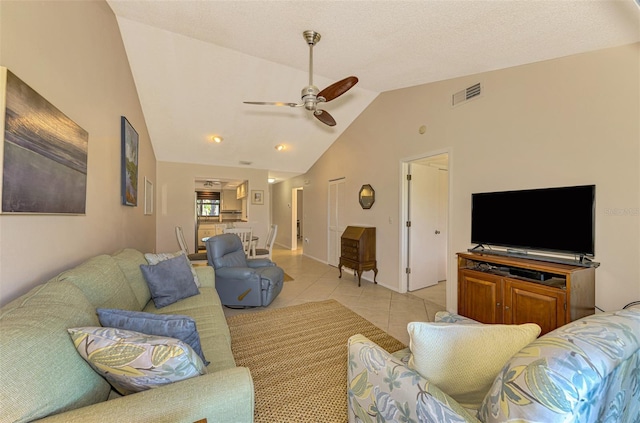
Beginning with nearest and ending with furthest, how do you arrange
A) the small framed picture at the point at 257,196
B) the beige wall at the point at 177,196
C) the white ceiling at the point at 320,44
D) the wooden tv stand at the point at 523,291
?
the white ceiling at the point at 320,44 → the wooden tv stand at the point at 523,291 → the beige wall at the point at 177,196 → the small framed picture at the point at 257,196

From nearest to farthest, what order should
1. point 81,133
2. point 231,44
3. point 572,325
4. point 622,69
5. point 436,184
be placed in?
point 572,325
point 81,133
point 622,69
point 231,44
point 436,184

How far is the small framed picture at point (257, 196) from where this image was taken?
21.6ft

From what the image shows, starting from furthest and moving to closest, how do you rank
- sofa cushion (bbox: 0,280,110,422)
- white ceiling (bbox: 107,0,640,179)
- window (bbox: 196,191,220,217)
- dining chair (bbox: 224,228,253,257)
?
window (bbox: 196,191,220,217), dining chair (bbox: 224,228,253,257), white ceiling (bbox: 107,0,640,179), sofa cushion (bbox: 0,280,110,422)

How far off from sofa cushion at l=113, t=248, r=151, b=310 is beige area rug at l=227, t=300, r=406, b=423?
863 millimetres

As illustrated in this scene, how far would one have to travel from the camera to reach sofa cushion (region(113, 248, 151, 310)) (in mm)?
2006

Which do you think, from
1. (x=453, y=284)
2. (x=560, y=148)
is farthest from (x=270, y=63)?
(x=453, y=284)

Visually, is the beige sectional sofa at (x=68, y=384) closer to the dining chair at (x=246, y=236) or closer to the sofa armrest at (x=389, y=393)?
the sofa armrest at (x=389, y=393)

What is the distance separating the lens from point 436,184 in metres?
4.41

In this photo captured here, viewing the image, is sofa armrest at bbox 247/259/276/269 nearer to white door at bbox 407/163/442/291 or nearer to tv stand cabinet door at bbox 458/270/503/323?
white door at bbox 407/163/442/291

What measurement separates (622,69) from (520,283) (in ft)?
6.01

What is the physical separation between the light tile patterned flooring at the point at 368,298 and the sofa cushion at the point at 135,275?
1.14 metres

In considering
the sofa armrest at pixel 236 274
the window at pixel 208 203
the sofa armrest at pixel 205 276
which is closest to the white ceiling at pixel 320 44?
the sofa armrest at pixel 205 276

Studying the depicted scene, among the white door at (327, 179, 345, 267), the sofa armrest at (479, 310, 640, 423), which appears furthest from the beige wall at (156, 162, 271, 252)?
the sofa armrest at (479, 310, 640, 423)

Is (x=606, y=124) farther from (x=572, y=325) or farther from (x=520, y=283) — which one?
(x=572, y=325)
